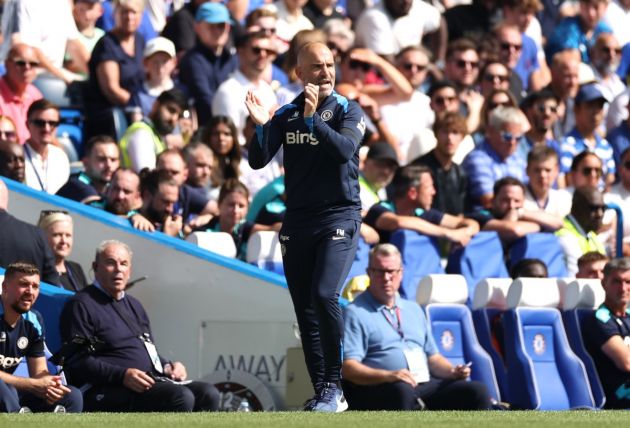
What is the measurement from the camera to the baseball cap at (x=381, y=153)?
14.0 meters

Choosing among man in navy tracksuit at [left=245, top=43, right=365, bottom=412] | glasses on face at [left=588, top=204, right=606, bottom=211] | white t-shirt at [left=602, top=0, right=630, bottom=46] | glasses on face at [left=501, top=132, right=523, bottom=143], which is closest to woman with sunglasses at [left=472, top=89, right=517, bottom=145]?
glasses on face at [left=501, top=132, right=523, bottom=143]

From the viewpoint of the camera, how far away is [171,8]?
57.5 feet

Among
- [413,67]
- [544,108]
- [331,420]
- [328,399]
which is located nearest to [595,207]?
[544,108]

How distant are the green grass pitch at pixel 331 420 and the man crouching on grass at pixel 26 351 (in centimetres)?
138

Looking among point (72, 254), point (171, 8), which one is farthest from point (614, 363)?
point (171, 8)

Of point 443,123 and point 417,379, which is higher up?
point 443,123

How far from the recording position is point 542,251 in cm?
1354

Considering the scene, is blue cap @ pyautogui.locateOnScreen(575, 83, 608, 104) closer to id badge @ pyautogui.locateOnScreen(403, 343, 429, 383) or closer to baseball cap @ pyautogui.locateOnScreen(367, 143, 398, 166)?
baseball cap @ pyautogui.locateOnScreen(367, 143, 398, 166)

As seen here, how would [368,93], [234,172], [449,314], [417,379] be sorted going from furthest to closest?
[368,93]
[234,172]
[449,314]
[417,379]

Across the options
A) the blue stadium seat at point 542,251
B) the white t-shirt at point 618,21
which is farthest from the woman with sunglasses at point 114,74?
the white t-shirt at point 618,21

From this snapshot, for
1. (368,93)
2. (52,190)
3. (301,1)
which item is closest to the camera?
(52,190)

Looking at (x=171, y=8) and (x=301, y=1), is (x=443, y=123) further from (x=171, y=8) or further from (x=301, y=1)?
(x=171, y=8)

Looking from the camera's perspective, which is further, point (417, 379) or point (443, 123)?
point (443, 123)

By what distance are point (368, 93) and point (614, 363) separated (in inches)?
196
